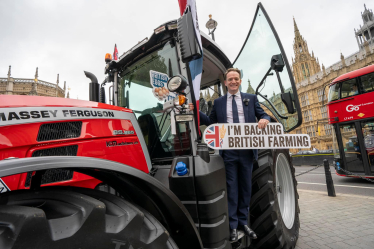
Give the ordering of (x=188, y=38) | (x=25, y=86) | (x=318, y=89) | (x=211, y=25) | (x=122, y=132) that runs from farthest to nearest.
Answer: (x=25, y=86), (x=318, y=89), (x=211, y=25), (x=122, y=132), (x=188, y=38)

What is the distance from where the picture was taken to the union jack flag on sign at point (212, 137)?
1.81 meters

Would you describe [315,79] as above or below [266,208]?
above

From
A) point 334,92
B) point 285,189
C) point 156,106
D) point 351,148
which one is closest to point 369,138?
point 351,148

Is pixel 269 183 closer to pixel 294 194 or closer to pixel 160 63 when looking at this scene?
pixel 294 194

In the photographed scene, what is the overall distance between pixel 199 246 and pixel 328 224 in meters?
3.46

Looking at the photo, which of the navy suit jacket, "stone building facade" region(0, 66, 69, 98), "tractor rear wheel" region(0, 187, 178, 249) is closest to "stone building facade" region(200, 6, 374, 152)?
the navy suit jacket

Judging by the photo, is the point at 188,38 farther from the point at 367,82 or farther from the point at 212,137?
the point at 367,82

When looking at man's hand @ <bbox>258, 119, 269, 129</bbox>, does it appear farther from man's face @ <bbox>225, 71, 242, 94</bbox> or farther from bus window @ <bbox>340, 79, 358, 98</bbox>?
bus window @ <bbox>340, 79, 358, 98</bbox>

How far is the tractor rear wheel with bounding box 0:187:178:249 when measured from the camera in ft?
2.36

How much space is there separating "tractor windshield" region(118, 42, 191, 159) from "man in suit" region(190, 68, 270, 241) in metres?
0.36

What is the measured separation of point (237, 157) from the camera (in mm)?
1917

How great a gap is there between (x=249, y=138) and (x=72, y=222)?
4.90 feet

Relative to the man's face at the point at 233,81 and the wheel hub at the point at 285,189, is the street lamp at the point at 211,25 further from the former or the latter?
the wheel hub at the point at 285,189

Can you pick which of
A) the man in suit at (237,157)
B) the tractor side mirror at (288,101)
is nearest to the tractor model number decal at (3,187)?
the man in suit at (237,157)
